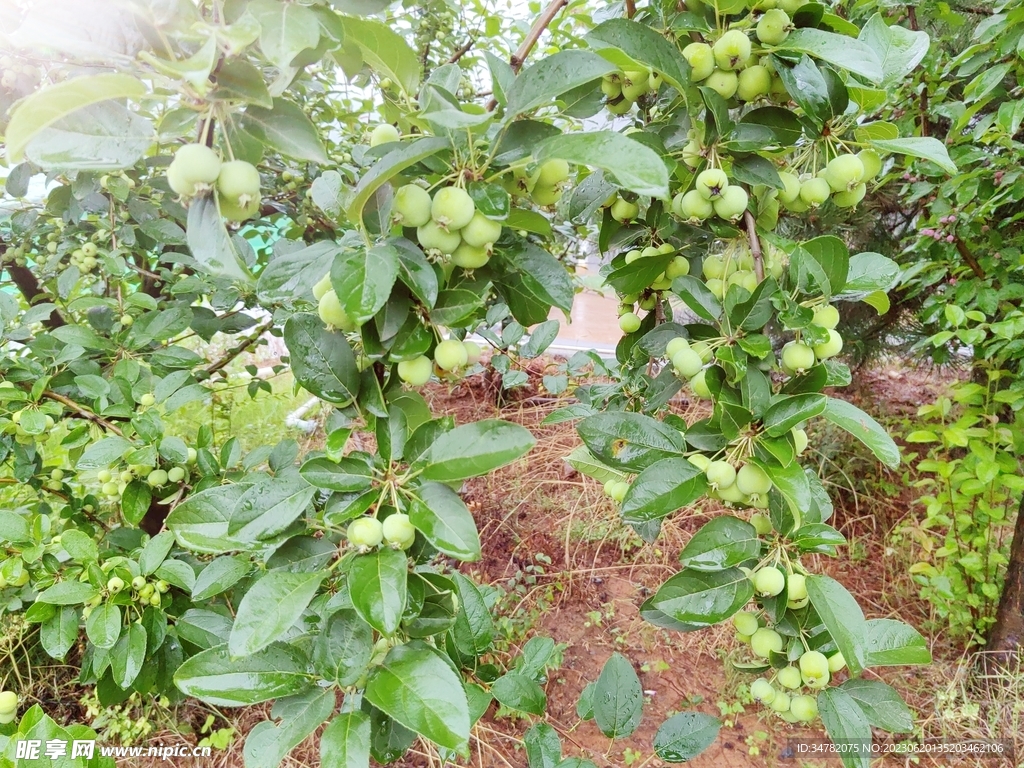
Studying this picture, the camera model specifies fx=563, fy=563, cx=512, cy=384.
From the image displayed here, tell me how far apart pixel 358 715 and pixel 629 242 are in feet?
2.71

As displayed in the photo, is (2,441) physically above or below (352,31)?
below

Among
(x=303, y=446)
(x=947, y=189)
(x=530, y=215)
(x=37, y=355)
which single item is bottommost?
(x=303, y=446)

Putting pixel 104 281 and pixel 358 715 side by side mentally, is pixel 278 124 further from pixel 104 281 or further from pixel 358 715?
pixel 104 281

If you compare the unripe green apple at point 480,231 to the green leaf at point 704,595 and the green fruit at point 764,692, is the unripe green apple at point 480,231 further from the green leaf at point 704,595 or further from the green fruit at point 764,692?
the green fruit at point 764,692

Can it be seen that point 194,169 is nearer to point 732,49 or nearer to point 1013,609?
point 732,49

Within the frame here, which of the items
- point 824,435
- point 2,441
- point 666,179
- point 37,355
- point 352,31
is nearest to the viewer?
point 666,179

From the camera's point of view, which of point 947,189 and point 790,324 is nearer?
point 790,324

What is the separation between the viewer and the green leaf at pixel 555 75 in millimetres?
571

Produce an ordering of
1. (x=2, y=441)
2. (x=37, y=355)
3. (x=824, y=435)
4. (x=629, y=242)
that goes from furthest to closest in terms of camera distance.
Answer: (x=824, y=435)
(x=37, y=355)
(x=2, y=441)
(x=629, y=242)

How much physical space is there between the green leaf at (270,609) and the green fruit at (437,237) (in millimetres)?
392

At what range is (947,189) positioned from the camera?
5.80 ft

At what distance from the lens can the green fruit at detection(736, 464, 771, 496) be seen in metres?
0.74

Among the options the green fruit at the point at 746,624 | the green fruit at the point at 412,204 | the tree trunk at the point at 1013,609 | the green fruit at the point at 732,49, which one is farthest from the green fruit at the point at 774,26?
the tree trunk at the point at 1013,609

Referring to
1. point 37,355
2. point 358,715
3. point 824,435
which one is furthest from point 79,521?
point 824,435
